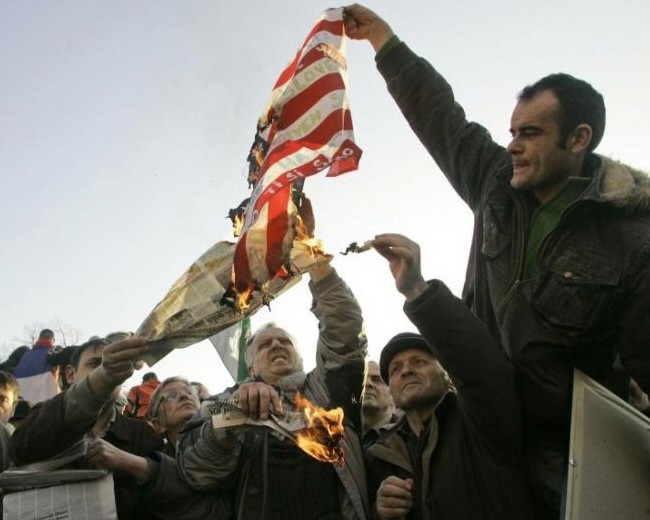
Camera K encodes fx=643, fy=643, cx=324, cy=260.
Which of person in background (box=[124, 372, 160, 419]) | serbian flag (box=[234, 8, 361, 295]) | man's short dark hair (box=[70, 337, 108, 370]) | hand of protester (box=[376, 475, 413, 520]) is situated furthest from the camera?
person in background (box=[124, 372, 160, 419])


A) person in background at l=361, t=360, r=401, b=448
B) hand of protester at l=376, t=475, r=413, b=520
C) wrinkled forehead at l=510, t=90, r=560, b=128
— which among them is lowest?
hand of protester at l=376, t=475, r=413, b=520

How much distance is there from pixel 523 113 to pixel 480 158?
32cm

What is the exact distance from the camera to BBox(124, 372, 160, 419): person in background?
657cm

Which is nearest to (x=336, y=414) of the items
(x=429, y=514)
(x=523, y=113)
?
(x=429, y=514)

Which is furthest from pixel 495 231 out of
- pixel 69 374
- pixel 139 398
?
pixel 139 398

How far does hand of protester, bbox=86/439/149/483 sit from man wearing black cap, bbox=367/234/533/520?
4.08 feet

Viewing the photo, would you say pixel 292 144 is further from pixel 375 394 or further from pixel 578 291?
pixel 375 394

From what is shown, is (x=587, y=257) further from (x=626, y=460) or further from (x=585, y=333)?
(x=626, y=460)

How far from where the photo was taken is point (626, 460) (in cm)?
229

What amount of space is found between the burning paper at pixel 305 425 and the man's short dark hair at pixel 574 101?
5.79 ft

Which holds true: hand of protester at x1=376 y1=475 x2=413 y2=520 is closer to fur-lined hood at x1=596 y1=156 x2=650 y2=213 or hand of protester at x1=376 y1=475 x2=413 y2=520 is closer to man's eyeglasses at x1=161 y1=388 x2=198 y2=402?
fur-lined hood at x1=596 y1=156 x2=650 y2=213

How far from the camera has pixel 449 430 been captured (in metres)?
3.17

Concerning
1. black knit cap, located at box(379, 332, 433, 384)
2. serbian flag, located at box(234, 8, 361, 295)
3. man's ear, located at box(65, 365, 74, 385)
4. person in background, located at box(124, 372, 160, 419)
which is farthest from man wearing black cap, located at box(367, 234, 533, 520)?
person in background, located at box(124, 372, 160, 419)

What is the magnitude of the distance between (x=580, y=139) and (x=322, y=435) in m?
1.86
